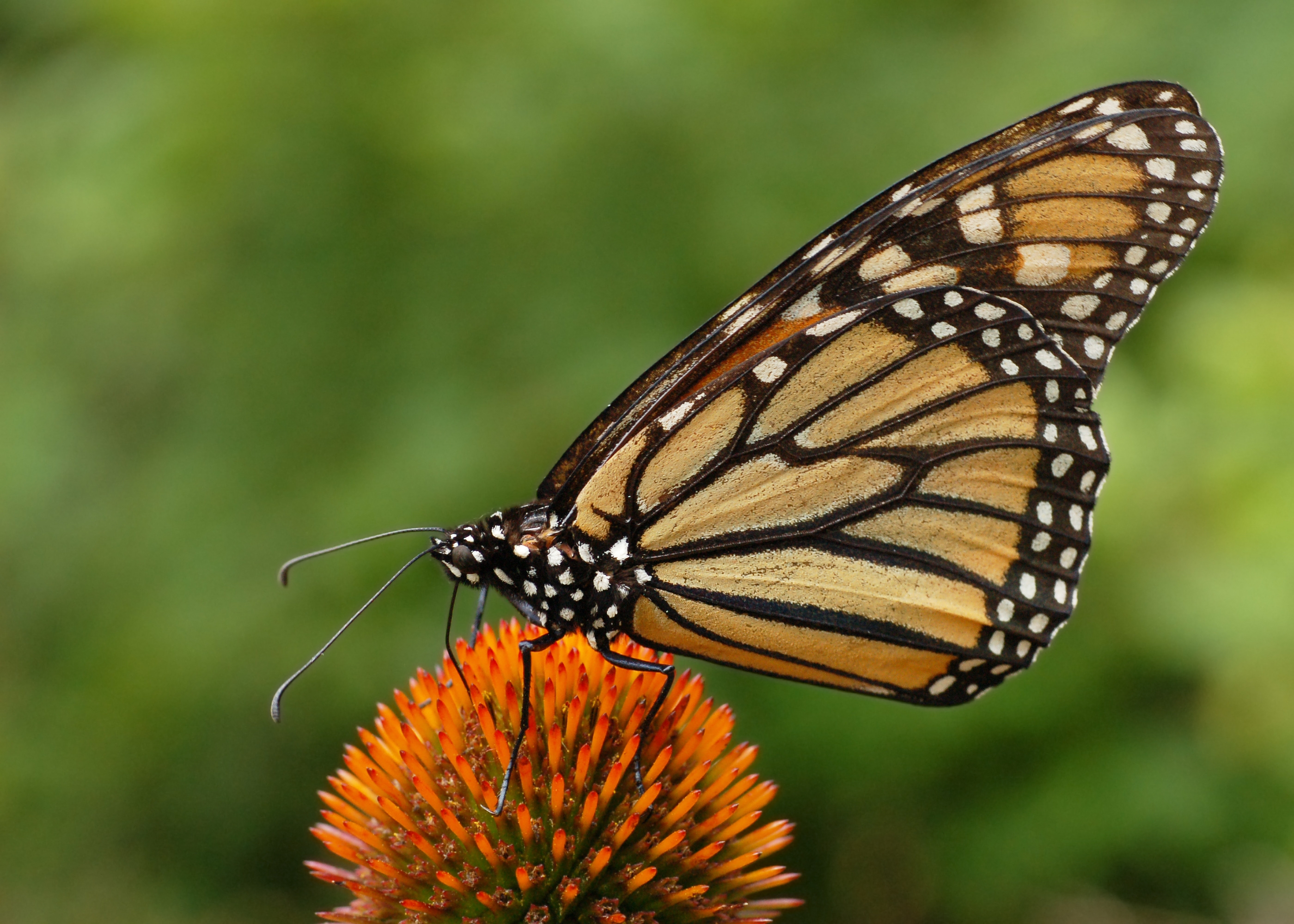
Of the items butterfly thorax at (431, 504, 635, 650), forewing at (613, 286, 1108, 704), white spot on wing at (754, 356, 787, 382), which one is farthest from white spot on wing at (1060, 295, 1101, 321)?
butterfly thorax at (431, 504, 635, 650)

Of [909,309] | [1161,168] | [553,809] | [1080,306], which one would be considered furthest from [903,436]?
[553,809]

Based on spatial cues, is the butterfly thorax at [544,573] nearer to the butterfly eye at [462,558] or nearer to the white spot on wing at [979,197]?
the butterfly eye at [462,558]

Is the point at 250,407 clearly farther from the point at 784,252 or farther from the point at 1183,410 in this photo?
the point at 1183,410

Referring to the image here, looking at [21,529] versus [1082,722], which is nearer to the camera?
[1082,722]

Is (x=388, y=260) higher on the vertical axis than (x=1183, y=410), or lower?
higher

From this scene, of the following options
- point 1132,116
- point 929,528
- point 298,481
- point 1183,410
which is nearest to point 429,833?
point 929,528

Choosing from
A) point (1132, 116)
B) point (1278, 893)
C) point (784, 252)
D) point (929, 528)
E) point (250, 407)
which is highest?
point (250, 407)

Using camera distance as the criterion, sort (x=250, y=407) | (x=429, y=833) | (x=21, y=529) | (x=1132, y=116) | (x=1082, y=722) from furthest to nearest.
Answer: (x=21, y=529) → (x=250, y=407) → (x=1082, y=722) → (x=1132, y=116) → (x=429, y=833)

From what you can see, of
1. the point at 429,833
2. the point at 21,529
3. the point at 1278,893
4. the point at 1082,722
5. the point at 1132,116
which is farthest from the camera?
the point at 21,529
